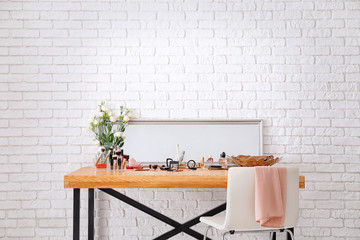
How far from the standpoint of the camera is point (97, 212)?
116 inches

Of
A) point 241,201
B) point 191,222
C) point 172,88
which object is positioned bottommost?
point 191,222

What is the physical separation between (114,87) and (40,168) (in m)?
0.88

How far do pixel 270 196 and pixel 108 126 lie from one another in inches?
55.5

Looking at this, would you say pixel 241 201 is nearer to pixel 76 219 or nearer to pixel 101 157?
pixel 76 219

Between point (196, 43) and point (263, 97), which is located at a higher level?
point (196, 43)

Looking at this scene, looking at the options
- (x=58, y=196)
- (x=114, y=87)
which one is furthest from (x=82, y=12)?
(x=58, y=196)

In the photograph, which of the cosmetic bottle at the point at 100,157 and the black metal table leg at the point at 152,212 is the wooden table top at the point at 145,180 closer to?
the cosmetic bottle at the point at 100,157

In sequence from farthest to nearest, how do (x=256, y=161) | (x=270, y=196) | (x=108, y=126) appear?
(x=108, y=126)
(x=256, y=161)
(x=270, y=196)

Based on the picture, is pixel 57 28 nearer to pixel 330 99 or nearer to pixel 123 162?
pixel 123 162

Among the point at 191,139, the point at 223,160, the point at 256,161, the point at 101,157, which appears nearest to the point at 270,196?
the point at 256,161

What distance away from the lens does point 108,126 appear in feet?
9.50

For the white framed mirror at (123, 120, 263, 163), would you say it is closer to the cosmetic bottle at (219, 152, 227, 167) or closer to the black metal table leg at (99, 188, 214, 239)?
the cosmetic bottle at (219, 152, 227, 167)

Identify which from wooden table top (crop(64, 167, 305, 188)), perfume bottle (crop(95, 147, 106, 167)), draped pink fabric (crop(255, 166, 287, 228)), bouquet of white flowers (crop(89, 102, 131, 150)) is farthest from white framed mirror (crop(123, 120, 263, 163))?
draped pink fabric (crop(255, 166, 287, 228))

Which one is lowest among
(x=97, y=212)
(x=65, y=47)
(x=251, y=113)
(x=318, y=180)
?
(x=97, y=212)
